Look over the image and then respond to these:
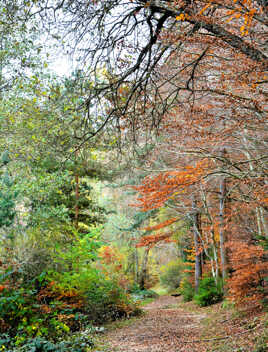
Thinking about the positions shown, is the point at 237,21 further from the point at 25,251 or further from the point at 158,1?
the point at 25,251

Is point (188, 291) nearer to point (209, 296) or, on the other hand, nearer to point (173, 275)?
point (209, 296)

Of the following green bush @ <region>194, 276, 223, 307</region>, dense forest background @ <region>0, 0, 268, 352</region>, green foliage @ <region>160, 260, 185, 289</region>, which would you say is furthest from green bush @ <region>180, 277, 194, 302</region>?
green foliage @ <region>160, 260, 185, 289</region>

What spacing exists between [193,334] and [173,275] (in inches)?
508

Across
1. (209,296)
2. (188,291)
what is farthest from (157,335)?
(188,291)

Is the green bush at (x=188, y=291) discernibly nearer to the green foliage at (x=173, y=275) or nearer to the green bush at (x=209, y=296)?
the green bush at (x=209, y=296)

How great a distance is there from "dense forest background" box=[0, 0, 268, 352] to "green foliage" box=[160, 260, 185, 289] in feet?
22.7

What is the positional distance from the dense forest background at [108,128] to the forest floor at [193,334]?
56 cm

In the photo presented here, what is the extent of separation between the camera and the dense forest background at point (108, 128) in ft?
13.1

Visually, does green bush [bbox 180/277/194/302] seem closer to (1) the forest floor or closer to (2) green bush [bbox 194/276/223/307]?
(2) green bush [bbox 194/276/223/307]

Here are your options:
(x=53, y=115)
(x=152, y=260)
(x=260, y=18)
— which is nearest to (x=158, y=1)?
(x=260, y=18)

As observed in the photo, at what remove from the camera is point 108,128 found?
4.62 meters

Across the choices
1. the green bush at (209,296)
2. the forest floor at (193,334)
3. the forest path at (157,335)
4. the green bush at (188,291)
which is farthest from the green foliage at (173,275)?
the forest floor at (193,334)

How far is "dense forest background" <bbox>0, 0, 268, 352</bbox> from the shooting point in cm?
399

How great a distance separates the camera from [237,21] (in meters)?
5.55
